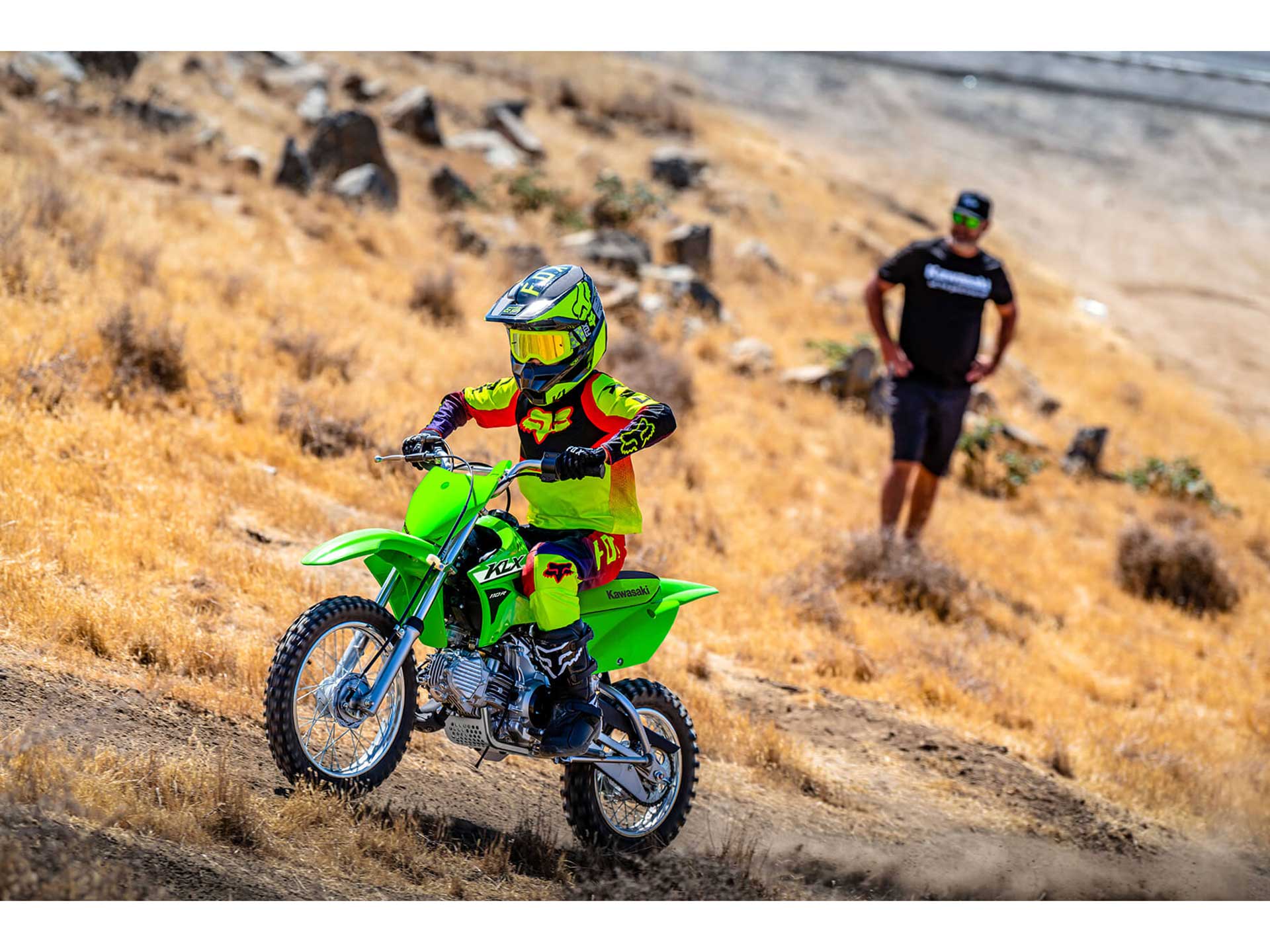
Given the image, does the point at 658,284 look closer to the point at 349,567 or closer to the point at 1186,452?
the point at 1186,452

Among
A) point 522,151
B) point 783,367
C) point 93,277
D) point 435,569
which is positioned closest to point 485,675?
point 435,569

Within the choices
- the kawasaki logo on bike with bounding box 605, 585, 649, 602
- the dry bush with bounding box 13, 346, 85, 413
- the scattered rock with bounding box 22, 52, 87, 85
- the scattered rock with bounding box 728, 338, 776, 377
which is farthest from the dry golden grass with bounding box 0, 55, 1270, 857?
the scattered rock with bounding box 22, 52, 87, 85

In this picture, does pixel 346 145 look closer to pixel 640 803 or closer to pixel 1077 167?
pixel 640 803

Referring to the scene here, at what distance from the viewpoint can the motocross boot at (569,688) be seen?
444 centimetres

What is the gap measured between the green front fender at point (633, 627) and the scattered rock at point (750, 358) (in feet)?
31.6

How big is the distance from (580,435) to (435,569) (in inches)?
30.5

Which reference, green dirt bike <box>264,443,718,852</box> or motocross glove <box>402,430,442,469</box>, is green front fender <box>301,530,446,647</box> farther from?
motocross glove <box>402,430,442,469</box>

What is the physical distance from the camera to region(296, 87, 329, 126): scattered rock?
63.7 ft

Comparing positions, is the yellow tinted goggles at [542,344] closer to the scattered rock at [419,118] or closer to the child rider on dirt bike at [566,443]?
the child rider on dirt bike at [566,443]

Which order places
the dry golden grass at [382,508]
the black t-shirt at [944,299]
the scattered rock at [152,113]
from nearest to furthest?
the dry golden grass at [382,508] < the black t-shirt at [944,299] < the scattered rock at [152,113]

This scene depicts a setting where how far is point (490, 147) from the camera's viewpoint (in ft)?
68.9

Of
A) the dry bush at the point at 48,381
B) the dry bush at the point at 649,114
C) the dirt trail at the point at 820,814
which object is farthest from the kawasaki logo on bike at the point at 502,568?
the dry bush at the point at 649,114

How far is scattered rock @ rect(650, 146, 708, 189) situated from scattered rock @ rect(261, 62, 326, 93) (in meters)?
6.66

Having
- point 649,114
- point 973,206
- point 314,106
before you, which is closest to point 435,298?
point 973,206
